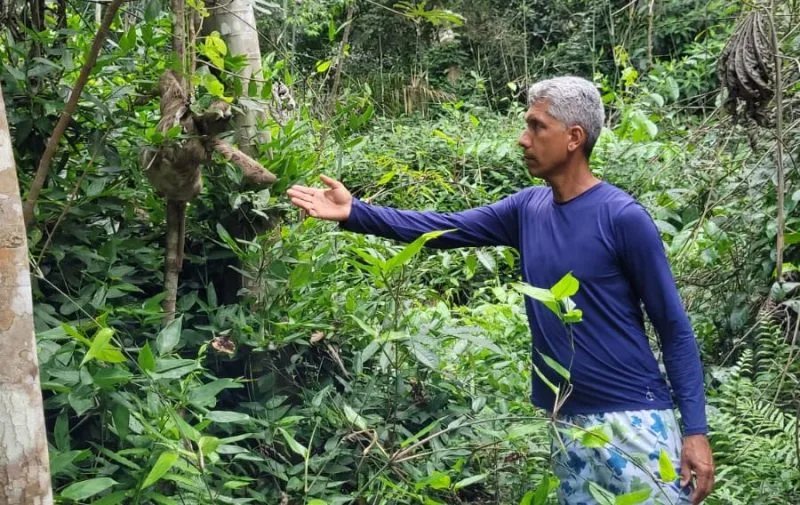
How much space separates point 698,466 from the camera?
2.09m

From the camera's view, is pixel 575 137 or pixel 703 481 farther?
pixel 575 137

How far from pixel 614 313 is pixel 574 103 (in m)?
0.54

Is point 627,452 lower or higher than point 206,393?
lower

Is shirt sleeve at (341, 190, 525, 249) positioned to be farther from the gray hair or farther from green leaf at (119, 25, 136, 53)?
green leaf at (119, 25, 136, 53)

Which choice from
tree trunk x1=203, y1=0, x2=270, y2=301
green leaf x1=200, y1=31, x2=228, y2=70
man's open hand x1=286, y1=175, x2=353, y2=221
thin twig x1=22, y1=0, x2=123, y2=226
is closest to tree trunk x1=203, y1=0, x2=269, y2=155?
tree trunk x1=203, y1=0, x2=270, y2=301

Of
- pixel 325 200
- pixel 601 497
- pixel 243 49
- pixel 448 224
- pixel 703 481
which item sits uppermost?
pixel 243 49

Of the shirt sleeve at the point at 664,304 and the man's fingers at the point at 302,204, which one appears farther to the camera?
the man's fingers at the point at 302,204

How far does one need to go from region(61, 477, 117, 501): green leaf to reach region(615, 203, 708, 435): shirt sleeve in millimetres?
1264

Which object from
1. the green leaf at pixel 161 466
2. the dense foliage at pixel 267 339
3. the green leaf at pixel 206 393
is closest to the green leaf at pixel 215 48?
the dense foliage at pixel 267 339

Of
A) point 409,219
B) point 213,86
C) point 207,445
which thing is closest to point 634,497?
point 207,445

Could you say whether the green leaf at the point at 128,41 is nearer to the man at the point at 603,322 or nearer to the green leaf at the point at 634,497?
the man at the point at 603,322

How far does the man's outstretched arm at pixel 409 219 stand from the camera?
2.35m

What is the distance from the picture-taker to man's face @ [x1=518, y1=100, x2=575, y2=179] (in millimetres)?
2229

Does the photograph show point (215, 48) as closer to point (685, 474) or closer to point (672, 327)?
point (672, 327)
